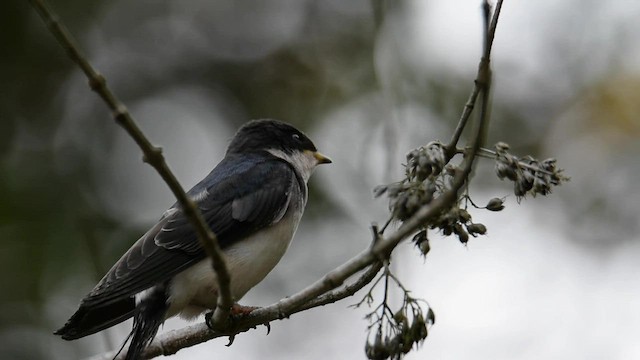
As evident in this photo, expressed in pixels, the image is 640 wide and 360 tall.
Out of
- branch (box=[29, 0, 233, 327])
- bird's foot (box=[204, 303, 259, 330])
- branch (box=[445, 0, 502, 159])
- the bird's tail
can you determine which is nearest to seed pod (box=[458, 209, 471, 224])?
branch (box=[445, 0, 502, 159])

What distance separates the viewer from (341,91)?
11477 mm

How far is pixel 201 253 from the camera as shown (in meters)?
5.47

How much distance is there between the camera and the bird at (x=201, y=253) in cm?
512

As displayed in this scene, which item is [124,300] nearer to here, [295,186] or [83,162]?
[295,186]

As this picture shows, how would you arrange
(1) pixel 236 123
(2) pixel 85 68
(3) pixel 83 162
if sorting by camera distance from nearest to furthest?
(2) pixel 85 68, (3) pixel 83 162, (1) pixel 236 123

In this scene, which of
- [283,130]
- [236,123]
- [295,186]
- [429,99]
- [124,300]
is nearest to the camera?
[124,300]

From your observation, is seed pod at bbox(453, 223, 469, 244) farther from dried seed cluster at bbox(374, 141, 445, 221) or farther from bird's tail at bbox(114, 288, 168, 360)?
bird's tail at bbox(114, 288, 168, 360)

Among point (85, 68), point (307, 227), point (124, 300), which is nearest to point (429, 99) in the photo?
point (307, 227)

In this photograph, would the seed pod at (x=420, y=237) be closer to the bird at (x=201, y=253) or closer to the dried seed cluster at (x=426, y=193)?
the dried seed cluster at (x=426, y=193)

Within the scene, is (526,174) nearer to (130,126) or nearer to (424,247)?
(424,247)

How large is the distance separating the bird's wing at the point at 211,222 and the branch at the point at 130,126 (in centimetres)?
136

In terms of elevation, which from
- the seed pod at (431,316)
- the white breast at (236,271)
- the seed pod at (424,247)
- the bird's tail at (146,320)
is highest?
the bird's tail at (146,320)

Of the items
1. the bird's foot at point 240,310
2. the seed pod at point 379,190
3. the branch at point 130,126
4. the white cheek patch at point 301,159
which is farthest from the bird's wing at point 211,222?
the seed pod at point 379,190

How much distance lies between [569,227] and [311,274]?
10.6 ft
